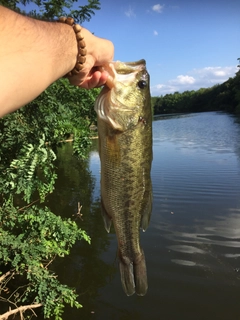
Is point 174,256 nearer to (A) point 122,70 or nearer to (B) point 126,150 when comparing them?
(B) point 126,150

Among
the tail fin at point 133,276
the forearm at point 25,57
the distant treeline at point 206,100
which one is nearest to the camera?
the forearm at point 25,57

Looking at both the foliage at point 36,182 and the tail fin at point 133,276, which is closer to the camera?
the tail fin at point 133,276

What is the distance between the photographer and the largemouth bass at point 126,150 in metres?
2.22

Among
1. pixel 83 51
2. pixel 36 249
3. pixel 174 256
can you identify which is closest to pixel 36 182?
pixel 36 249

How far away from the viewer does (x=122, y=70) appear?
226 centimetres

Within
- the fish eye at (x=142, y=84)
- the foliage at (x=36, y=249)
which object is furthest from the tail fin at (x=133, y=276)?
the foliage at (x=36, y=249)

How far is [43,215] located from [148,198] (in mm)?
3052

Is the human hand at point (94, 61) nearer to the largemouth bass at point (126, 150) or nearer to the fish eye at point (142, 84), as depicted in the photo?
the largemouth bass at point (126, 150)

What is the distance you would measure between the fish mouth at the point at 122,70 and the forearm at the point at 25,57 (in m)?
0.60

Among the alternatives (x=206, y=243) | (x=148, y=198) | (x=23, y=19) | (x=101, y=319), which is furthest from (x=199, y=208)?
(x=23, y=19)

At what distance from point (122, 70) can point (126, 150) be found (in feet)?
1.79

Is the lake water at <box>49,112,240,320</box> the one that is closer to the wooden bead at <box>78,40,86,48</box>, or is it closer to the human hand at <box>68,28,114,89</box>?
the human hand at <box>68,28,114,89</box>

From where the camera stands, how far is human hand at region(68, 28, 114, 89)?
189 cm

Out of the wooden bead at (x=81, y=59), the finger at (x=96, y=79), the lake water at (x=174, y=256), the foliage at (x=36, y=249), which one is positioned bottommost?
the lake water at (x=174, y=256)
